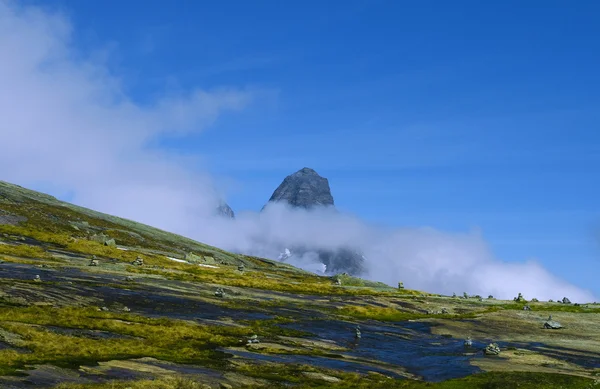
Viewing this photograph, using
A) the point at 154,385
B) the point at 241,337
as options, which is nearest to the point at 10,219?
the point at 241,337

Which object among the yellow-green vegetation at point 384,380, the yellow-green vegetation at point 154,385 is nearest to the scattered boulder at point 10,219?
the yellow-green vegetation at point 384,380

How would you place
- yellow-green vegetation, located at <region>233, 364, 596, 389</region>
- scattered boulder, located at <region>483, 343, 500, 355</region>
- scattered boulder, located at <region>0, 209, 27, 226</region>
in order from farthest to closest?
1. scattered boulder, located at <region>0, 209, 27, 226</region>
2. scattered boulder, located at <region>483, 343, 500, 355</region>
3. yellow-green vegetation, located at <region>233, 364, 596, 389</region>

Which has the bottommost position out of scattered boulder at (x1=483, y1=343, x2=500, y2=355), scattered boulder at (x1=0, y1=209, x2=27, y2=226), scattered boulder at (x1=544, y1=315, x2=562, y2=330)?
scattered boulder at (x1=483, y1=343, x2=500, y2=355)

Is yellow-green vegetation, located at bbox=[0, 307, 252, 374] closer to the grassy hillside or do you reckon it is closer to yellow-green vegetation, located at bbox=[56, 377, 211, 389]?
the grassy hillside

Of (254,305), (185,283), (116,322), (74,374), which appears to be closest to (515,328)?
(254,305)

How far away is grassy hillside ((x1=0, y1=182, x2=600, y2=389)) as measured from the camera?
44.6 m

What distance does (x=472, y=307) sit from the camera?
5315 inches

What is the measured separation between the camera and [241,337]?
6688 cm

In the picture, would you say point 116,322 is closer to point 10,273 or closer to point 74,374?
point 74,374

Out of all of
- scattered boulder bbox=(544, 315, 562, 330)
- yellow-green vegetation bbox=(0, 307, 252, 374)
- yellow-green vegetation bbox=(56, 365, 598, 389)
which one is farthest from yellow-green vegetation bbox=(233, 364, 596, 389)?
scattered boulder bbox=(544, 315, 562, 330)

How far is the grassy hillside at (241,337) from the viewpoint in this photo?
146ft

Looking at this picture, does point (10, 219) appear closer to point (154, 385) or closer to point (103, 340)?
point (103, 340)

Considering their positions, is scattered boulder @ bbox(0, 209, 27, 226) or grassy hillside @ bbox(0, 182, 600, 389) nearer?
grassy hillside @ bbox(0, 182, 600, 389)

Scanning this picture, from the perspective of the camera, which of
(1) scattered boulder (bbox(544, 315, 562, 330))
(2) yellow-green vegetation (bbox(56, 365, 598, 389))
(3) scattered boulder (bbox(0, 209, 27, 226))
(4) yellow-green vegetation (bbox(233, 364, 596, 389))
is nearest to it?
(2) yellow-green vegetation (bbox(56, 365, 598, 389))
